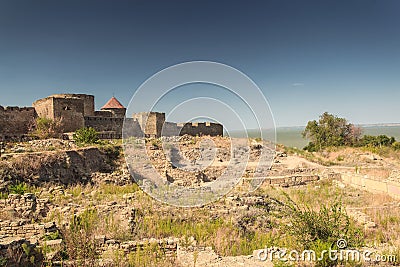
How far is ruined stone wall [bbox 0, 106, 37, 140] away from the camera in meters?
21.4

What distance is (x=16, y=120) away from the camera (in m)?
22.1

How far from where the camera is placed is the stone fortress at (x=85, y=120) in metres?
21.9

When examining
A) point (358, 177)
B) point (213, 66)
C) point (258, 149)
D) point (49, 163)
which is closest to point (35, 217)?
point (49, 163)

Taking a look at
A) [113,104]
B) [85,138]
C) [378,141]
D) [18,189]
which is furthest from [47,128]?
[378,141]

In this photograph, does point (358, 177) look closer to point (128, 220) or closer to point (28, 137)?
point (128, 220)

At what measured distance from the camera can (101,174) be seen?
42.0ft

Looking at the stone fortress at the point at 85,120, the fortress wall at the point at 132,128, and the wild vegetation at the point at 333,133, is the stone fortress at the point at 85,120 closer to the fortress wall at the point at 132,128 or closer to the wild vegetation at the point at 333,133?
the fortress wall at the point at 132,128

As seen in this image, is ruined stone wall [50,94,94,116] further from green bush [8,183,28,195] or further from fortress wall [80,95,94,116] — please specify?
green bush [8,183,28,195]

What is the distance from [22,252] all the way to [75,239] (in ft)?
2.79

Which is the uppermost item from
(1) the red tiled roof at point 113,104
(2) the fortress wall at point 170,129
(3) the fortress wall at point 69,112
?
(1) the red tiled roof at point 113,104

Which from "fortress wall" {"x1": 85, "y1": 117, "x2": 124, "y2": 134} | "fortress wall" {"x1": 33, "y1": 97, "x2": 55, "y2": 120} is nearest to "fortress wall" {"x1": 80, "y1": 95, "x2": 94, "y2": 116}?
"fortress wall" {"x1": 85, "y1": 117, "x2": 124, "y2": 134}

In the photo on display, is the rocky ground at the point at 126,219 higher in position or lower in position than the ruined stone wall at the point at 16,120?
lower

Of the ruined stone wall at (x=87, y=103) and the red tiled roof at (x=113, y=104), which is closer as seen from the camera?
the ruined stone wall at (x=87, y=103)

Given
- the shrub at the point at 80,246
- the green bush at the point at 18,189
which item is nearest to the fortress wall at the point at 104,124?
the green bush at the point at 18,189
